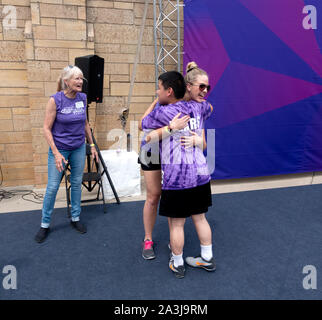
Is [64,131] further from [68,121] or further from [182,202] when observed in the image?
[182,202]

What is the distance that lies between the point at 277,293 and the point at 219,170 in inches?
85.3

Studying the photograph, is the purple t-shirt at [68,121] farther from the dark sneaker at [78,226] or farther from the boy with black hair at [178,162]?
the boy with black hair at [178,162]

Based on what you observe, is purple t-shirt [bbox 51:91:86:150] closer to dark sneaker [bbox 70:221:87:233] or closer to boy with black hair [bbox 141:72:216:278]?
dark sneaker [bbox 70:221:87:233]

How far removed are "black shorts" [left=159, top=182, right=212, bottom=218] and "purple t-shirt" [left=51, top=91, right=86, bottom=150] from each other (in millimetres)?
1027

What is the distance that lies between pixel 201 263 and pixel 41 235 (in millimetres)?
1339

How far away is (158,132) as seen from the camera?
155cm

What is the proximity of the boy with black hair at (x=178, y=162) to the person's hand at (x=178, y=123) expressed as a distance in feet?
0.04

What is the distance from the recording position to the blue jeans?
2293 mm

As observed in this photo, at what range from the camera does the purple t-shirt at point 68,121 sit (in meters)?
2.20

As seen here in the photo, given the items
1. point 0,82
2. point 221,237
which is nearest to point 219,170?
point 221,237

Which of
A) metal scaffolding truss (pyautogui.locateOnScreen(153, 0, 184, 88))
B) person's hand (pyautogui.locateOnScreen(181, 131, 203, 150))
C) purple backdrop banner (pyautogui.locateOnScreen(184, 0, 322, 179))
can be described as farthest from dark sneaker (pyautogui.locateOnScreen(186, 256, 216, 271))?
metal scaffolding truss (pyautogui.locateOnScreen(153, 0, 184, 88))

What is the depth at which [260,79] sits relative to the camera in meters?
3.70

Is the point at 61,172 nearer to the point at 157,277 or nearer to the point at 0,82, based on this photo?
the point at 157,277

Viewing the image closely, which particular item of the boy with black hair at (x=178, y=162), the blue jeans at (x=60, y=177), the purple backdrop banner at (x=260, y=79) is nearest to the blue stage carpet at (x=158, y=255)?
the blue jeans at (x=60, y=177)
